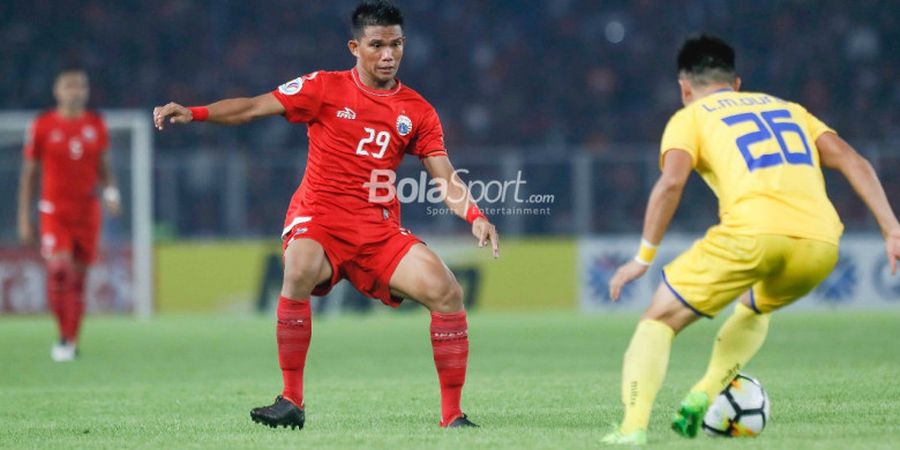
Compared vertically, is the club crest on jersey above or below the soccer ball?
above

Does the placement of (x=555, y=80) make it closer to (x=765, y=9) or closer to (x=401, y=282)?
(x=765, y=9)

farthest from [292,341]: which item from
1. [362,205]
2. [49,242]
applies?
[49,242]

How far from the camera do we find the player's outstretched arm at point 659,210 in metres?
5.51

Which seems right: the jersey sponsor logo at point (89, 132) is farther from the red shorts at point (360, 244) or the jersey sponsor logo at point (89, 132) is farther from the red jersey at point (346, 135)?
the red shorts at point (360, 244)

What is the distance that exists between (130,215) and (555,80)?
8.18 metres

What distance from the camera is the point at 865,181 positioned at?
5.86 metres

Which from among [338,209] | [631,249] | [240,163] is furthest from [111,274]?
[338,209]

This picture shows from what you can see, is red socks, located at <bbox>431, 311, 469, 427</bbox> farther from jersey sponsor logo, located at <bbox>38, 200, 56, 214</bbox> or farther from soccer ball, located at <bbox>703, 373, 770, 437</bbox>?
jersey sponsor logo, located at <bbox>38, 200, 56, 214</bbox>

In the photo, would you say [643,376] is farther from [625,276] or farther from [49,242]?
[49,242]

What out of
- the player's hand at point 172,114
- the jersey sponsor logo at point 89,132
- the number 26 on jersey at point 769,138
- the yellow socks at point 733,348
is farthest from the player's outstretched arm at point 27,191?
the number 26 on jersey at point 769,138

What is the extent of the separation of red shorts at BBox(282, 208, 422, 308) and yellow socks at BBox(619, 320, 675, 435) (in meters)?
1.63

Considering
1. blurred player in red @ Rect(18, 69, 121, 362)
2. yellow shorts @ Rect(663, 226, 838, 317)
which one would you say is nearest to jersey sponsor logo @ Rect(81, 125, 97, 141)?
blurred player in red @ Rect(18, 69, 121, 362)

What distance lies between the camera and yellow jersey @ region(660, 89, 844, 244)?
223 inches

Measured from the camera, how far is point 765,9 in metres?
25.1
